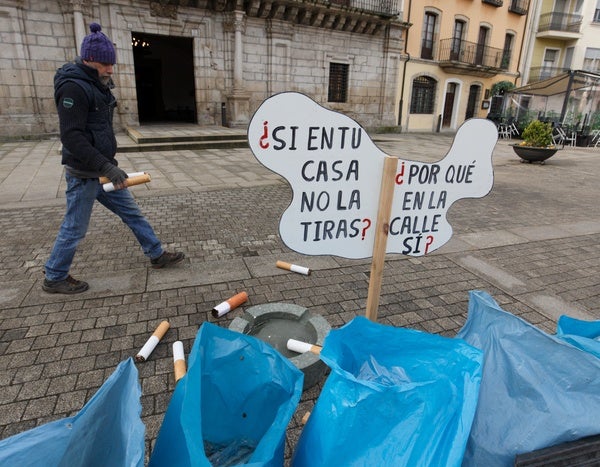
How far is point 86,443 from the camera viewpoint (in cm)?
118

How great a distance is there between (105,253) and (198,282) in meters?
1.26

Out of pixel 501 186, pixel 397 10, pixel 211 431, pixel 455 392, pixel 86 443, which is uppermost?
pixel 397 10

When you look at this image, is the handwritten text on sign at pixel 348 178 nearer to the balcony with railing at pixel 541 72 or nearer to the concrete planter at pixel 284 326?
the concrete planter at pixel 284 326

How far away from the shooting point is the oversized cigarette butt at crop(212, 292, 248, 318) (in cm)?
287

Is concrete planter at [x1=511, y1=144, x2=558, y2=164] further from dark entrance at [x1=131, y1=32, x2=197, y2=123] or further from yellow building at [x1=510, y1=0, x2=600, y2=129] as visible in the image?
yellow building at [x1=510, y1=0, x2=600, y2=129]

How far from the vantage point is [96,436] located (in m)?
1.21

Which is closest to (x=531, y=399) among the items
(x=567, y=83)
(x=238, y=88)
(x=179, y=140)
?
(x=179, y=140)

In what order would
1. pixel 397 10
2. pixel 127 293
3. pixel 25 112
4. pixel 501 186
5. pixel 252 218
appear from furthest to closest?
pixel 397 10, pixel 25 112, pixel 501 186, pixel 252 218, pixel 127 293

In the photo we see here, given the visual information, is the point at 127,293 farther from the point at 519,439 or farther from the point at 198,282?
the point at 519,439

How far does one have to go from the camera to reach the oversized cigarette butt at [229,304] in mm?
2868

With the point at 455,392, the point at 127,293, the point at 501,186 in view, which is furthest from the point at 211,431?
the point at 501,186

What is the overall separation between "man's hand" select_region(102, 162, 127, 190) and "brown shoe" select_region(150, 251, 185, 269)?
90 centimetres

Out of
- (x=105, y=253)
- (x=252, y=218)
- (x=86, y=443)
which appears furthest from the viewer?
(x=252, y=218)

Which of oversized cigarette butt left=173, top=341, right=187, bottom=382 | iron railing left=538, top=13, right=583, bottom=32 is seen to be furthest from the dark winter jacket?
iron railing left=538, top=13, right=583, bottom=32
